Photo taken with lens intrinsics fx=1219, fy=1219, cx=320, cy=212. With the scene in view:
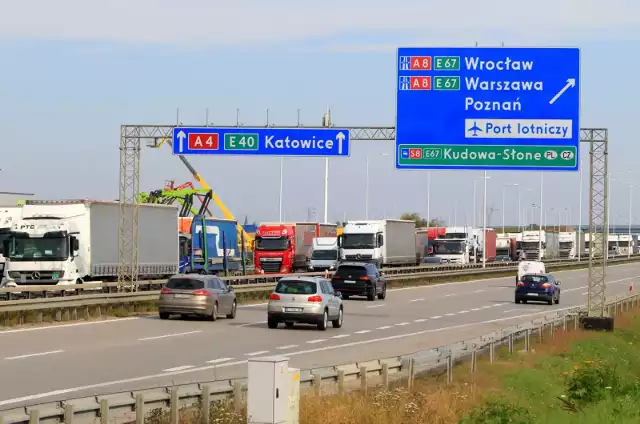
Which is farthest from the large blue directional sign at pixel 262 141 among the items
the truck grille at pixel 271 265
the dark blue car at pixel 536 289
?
the truck grille at pixel 271 265

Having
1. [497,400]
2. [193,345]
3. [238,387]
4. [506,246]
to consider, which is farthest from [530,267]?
[506,246]

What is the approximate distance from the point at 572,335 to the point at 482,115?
7.54 metres

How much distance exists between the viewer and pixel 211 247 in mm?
58594

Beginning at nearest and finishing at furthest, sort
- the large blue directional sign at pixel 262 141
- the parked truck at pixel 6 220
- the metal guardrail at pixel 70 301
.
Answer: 1. the metal guardrail at pixel 70 301
2. the large blue directional sign at pixel 262 141
3. the parked truck at pixel 6 220

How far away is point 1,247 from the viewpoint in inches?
1715

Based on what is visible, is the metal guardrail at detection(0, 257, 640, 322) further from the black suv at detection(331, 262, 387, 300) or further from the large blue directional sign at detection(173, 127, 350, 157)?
the black suv at detection(331, 262, 387, 300)

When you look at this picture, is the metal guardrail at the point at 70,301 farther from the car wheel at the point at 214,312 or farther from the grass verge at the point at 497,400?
the grass verge at the point at 497,400

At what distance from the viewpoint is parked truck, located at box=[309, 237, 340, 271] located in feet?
234

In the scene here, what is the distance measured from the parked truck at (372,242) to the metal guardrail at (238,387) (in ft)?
132

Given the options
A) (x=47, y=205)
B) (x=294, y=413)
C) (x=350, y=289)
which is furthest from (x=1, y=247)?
(x=294, y=413)

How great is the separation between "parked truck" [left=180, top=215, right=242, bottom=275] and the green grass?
28350 millimetres

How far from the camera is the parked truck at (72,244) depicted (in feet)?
136

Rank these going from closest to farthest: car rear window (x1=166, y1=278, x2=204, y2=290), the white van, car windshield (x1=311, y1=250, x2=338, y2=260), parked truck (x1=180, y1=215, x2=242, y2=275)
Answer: car rear window (x1=166, y1=278, x2=204, y2=290) < parked truck (x1=180, y1=215, x2=242, y2=275) < the white van < car windshield (x1=311, y1=250, x2=338, y2=260)

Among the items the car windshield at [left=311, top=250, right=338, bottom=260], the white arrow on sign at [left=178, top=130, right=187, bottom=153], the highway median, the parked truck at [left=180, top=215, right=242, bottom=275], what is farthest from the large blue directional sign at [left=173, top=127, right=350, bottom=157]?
the car windshield at [left=311, top=250, right=338, bottom=260]
